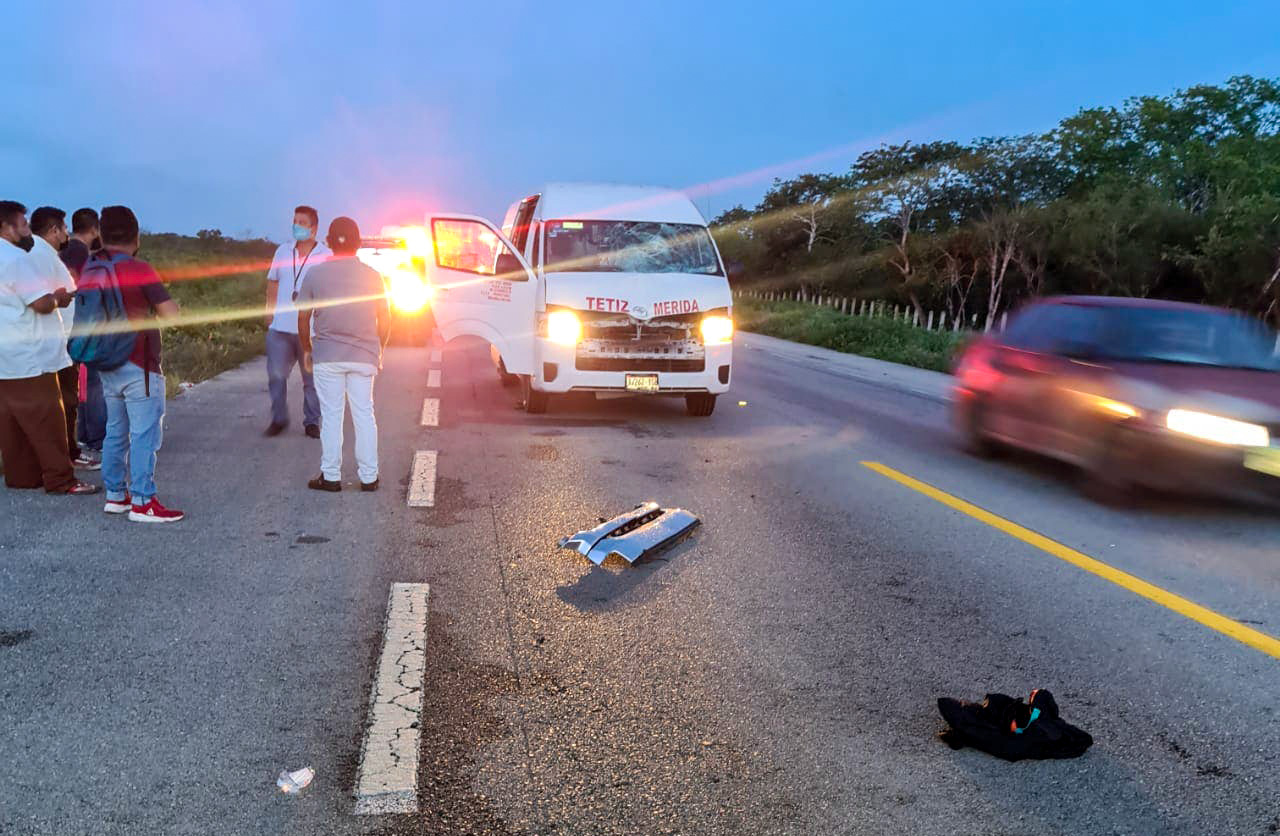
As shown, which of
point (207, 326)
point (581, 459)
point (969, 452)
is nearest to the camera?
point (581, 459)

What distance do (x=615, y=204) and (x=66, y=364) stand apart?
602 cm

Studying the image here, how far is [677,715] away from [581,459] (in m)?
4.73

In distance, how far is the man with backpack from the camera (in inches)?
218

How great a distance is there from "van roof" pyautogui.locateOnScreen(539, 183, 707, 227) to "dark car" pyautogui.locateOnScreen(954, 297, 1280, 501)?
3.74m

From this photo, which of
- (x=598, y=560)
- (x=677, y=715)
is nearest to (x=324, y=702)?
(x=677, y=715)

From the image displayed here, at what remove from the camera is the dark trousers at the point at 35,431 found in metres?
6.11

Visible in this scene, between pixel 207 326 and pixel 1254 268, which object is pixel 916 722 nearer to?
pixel 207 326

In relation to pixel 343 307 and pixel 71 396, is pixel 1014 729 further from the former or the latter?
pixel 71 396

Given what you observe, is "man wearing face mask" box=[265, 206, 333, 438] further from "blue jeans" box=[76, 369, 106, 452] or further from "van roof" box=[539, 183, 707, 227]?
"van roof" box=[539, 183, 707, 227]

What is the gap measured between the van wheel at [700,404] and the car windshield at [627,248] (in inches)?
53.9

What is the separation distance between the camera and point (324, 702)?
342 centimetres

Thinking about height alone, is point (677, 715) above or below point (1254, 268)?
below

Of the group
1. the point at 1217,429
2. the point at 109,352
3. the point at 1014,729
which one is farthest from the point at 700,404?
the point at 1014,729

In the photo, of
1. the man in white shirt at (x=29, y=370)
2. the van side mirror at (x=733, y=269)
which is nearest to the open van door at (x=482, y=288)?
the van side mirror at (x=733, y=269)
